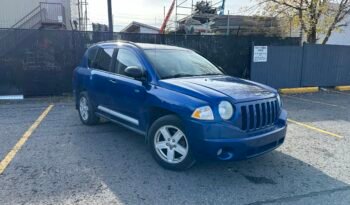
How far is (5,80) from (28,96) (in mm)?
841

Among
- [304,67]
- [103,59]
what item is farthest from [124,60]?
[304,67]

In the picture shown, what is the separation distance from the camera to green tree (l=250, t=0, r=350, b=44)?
13.6 m

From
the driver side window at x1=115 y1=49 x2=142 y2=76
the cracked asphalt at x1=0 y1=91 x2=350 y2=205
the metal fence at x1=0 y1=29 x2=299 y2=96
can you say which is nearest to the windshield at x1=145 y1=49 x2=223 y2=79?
the driver side window at x1=115 y1=49 x2=142 y2=76

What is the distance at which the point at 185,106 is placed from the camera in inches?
153

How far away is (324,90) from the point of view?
41.8 ft

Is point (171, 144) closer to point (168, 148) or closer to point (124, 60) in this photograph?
point (168, 148)

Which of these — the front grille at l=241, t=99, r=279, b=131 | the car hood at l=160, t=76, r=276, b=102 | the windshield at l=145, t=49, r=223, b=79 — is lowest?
the front grille at l=241, t=99, r=279, b=131

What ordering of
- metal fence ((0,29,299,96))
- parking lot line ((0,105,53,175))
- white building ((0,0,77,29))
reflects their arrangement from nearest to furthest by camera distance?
parking lot line ((0,105,53,175)) → metal fence ((0,29,299,96)) → white building ((0,0,77,29))

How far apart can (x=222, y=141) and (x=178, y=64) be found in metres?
1.79

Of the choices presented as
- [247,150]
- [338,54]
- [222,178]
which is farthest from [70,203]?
[338,54]

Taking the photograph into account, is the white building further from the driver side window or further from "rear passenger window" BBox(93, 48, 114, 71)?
the driver side window

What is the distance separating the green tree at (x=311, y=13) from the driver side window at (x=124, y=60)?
11130 mm

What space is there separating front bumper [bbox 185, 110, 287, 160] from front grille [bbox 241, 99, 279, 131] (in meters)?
0.11

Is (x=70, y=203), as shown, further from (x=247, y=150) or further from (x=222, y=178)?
(x=247, y=150)
